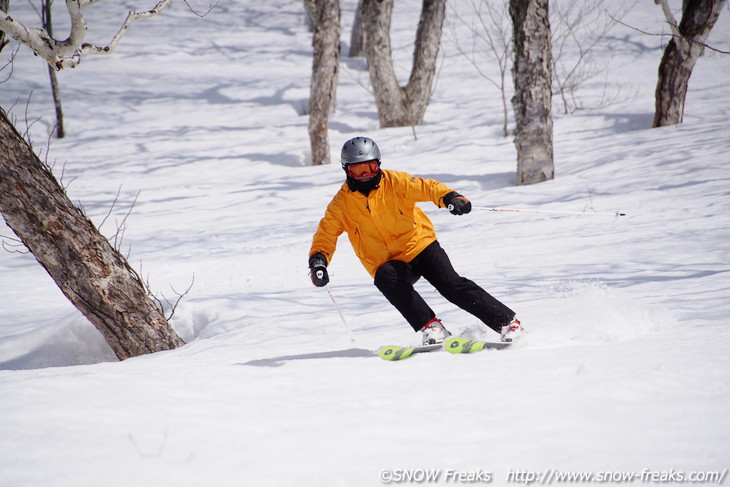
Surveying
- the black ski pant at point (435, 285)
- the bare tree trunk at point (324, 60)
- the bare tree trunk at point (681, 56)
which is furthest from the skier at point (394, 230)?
the bare tree trunk at point (324, 60)

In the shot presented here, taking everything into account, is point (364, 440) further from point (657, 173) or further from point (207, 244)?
point (657, 173)

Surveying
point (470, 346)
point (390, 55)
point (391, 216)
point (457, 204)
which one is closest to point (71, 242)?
point (391, 216)

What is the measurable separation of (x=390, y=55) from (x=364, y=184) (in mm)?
10420

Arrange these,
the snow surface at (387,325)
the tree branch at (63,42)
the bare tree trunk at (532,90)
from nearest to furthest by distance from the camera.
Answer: the snow surface at (387,325) → the tree branch at (63,42) → the bare tree trunk at (532,90)

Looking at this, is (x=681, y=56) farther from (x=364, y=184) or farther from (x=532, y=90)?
(x=364, y=184)

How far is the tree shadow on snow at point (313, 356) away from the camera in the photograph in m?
3.31

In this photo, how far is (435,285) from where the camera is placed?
3.62m

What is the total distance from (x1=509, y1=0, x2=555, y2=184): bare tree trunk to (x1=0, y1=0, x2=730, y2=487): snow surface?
0.48 meters

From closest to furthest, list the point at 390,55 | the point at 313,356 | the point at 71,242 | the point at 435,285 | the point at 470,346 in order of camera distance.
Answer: the point at 470,346 → the point at 313,356 → the point at 435,285 → the point at 71,242 → the point at 390,55

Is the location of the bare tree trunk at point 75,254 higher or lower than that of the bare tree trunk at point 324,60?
lower

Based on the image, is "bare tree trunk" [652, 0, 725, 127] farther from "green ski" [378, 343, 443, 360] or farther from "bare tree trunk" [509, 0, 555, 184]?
"green ski" [378, 343, 443, 360]

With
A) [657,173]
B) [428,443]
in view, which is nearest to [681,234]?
[657,173]

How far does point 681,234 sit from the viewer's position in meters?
5.78

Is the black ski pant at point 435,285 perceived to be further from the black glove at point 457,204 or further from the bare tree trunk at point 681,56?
the bare tree trunk at point 681,56
